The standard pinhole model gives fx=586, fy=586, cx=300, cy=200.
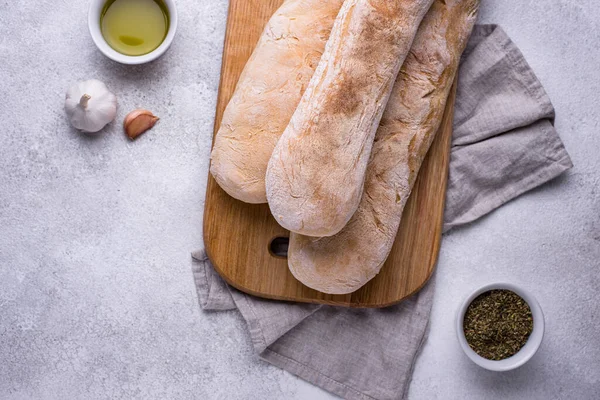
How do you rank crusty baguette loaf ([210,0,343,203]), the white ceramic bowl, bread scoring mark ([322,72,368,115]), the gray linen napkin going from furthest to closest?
the gray linen napkin < the white ceramic bowl < crusty baguette loaf ([210,0,343,203]) < bread scoring mark ([322,72,368,115])

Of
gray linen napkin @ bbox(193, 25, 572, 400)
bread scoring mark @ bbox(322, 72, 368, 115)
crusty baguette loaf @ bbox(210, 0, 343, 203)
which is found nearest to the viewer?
bread scoring mark @ bbox(322, 72, 368, 115)

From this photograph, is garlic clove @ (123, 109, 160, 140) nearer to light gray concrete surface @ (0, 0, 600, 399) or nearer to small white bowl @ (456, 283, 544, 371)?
light gray concrete surface @ (0, 0, 600, 399)

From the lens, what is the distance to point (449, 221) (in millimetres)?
1977

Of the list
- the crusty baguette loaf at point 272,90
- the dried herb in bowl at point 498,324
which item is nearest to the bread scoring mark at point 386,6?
the crusty baguette loaf at point 272,90

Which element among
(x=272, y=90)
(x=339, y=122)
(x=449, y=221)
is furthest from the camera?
(x=449, y=221)

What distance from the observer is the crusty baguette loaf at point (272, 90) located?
1668 millimetres

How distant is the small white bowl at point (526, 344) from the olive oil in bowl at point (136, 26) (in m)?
1.32

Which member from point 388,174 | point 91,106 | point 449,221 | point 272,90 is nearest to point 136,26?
point 91,106

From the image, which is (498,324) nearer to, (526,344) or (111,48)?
(526,344)

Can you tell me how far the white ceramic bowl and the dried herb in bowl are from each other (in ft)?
4.27

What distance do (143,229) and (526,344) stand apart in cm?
132

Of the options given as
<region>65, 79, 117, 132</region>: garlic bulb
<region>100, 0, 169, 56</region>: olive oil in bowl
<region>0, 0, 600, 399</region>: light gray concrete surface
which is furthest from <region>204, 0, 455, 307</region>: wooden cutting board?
<region>65, 79, 117, 132</region>: garlic bulb

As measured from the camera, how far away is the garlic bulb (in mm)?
1872

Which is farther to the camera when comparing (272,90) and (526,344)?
(526,344)
